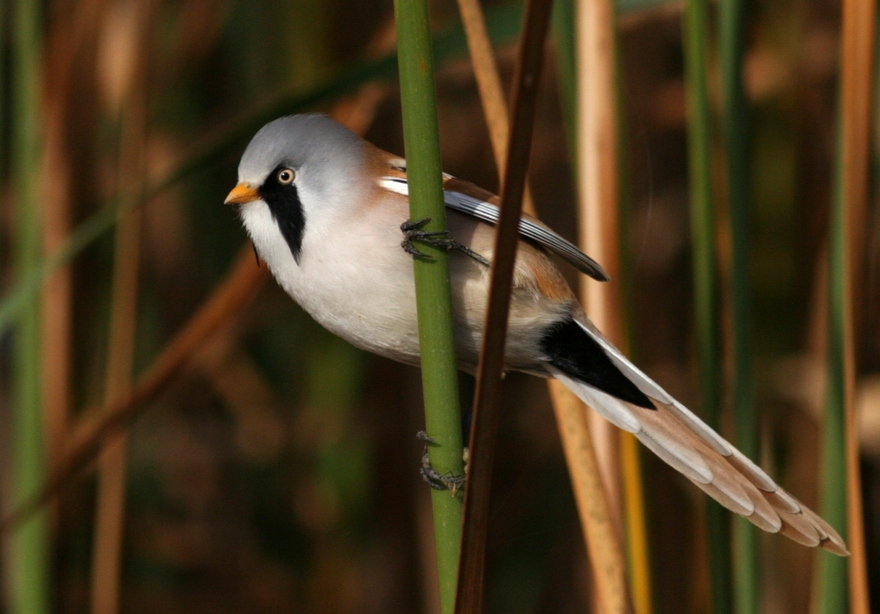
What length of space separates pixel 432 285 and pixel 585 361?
626 millimetres

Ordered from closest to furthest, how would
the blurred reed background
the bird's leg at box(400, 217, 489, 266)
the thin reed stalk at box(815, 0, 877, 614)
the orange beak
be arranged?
the bird's leg at box(400, 217, 489, 266)
the thin reed stalk at box(815, 0, 877, 614)
the orange beak
the blurred reed background

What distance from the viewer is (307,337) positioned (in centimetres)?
294

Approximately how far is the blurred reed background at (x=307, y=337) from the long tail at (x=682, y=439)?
54cm

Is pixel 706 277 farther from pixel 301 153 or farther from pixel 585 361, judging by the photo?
pixel 301 153

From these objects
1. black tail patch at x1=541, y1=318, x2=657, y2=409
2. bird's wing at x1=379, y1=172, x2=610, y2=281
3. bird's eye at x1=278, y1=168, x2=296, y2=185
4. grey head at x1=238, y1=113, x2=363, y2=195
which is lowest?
black tail patch at x1=541, y1=318, x2=657, y2=409

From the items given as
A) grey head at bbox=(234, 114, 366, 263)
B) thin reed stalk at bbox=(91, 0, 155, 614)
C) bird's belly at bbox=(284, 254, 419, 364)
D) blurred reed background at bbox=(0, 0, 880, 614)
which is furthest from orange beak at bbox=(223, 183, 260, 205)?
thin reed stalk at bbox=(91, 0, 155, 614)

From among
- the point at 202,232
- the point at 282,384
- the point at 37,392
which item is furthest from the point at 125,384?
the point at 282,384

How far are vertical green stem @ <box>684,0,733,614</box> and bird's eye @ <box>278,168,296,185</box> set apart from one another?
2.22 ft

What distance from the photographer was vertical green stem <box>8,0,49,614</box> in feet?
6.37

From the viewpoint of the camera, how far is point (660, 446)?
1614 mm

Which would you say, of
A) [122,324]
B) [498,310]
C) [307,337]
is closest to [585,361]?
[498,310]

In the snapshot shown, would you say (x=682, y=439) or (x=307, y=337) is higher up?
(x=307, y=337)

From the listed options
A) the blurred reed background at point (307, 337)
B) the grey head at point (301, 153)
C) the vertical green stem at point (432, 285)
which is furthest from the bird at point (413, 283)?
the blurred reed background at point (307, 337)

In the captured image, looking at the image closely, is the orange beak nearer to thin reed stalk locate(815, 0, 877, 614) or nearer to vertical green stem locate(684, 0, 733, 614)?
vertical green stem locate(684, 0, 733, 614)
